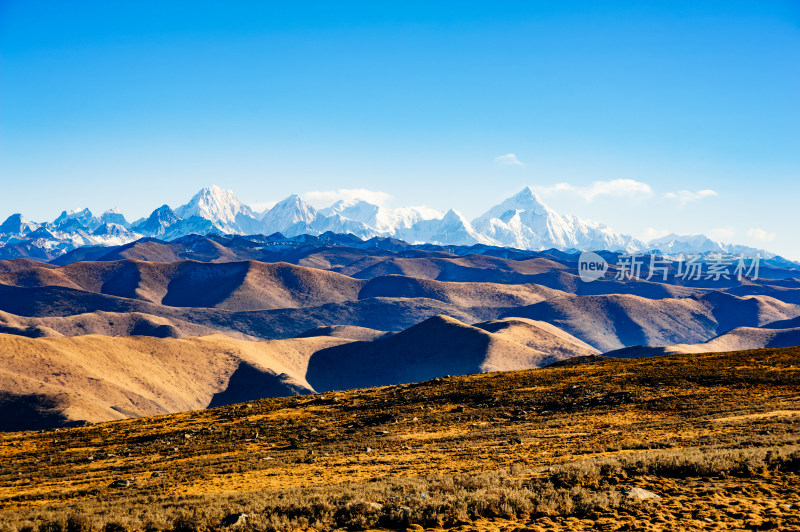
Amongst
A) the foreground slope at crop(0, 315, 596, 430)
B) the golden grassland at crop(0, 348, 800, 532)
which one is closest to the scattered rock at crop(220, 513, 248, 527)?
the golden grassland at crop(0, 348, 800, 532)

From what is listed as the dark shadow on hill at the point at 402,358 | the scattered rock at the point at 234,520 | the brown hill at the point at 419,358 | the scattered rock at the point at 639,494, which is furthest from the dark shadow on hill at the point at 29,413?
the scattered rock at the point at 639,494

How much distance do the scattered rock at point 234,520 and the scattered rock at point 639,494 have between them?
10.8 meters

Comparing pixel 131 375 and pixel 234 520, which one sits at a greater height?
pixel 234 520

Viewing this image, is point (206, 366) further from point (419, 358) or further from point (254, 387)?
point (419, 358)

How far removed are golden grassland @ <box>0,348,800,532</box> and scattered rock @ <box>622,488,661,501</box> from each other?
8.4 inches

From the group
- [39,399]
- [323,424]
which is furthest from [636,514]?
[39,399]

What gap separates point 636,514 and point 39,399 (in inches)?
4294

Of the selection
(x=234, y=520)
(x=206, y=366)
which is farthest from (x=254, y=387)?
(x=234, y=520)

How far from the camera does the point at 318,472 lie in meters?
25.6

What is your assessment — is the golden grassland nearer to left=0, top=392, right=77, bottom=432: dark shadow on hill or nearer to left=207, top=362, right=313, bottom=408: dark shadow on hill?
left=0, top=392, right=77, bottom=432: dark shadow on hill

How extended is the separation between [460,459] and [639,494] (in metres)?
10.7

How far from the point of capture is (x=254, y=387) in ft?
482

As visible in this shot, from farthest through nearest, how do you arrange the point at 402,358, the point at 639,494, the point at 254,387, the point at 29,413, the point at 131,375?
the point at 402,358
the point at 254,387
the point at 131,375
the point at 29,413
the point at 639,494

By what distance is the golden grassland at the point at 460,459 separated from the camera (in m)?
16.0
